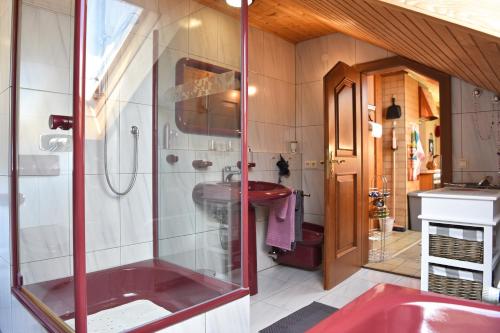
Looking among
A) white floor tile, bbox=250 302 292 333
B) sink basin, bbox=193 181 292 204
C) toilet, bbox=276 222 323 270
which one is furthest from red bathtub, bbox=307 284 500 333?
toilet, bbox=276 222 323 270

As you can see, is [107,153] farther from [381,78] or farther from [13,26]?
[381,78]

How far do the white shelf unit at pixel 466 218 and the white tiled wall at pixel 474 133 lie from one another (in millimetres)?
662

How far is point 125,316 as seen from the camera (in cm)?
175

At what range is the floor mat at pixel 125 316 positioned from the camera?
1498 millimetres

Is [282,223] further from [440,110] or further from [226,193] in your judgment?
[440,110]

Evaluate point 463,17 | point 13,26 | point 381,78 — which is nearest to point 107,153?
point 13,26

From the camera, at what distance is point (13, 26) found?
6.27 ft

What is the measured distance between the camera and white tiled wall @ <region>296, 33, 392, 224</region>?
3666 millimetres

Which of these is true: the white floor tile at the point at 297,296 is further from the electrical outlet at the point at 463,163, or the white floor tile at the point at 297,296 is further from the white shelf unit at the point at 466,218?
the electrical outlet at the point at 463,163

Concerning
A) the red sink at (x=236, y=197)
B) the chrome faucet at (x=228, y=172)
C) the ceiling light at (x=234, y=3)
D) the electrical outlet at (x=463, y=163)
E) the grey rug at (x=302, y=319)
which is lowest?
the grey rug at (x=302, y=319)

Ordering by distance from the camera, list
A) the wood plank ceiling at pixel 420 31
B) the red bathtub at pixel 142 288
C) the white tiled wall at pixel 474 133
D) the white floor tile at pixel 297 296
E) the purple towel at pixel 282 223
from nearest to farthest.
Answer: the wood plank ceiling at pixel 420 31
the red bathtub at pixel 142 288
the white floor tile at pixel 297 296
the white tiled wall at pixel 474 133
the purple towel at pixel 282 223

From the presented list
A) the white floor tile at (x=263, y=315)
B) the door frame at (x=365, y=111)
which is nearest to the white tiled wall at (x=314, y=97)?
the door frame at (x=365, y=111)

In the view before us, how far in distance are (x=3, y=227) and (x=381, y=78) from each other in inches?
210

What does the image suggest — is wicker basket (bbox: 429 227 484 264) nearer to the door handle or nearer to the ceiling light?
the door handle
